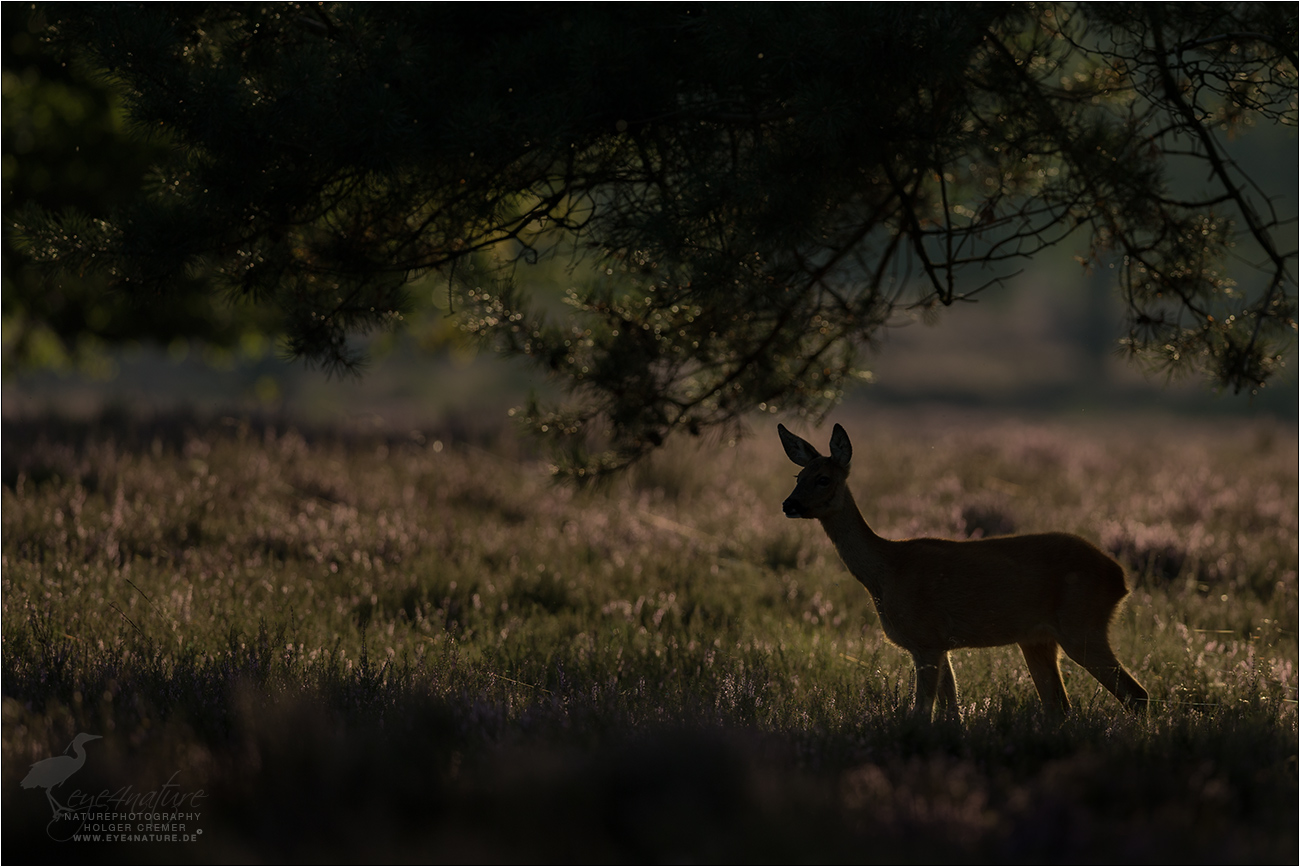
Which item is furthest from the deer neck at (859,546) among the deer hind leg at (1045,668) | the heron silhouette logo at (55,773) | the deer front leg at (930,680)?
the heron silhouette logo at (55,773)

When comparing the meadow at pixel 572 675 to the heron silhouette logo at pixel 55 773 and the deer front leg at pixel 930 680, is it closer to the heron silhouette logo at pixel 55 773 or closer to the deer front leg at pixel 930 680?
the heron silhouette logo at pixel 55 773

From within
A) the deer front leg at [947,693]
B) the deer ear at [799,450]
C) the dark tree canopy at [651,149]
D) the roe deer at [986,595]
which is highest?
the dark tree canopy at [651,149]

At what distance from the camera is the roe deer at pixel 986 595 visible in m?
4.91

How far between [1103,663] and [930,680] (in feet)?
2.80

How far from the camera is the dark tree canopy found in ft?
16.8

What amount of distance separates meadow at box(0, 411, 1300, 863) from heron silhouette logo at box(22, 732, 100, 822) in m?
0.07

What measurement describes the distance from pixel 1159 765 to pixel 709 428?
391 cm

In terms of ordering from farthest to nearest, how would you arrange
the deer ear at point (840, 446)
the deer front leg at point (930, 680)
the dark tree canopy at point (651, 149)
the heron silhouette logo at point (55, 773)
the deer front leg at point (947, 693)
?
1. the dark tree canopy at point (651, 149)
2. the deer ear at point (840, 446)
3. the deer front leg at point (930, 680)
4. the deer front leg at point (947, 693)
5. the heron silhouette logo at point (55, 773)

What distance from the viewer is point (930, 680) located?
4949 millimetres

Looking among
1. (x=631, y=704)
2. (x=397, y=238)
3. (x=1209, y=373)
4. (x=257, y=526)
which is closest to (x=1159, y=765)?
(x=631, y=704)

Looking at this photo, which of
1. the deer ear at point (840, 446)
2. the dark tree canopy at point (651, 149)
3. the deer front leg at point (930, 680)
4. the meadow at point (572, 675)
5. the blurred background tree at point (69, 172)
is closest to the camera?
the meadow at point (572, 675)

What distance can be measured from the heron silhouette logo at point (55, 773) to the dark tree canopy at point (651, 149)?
100 inches

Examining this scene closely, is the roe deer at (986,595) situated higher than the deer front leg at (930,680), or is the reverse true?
the roe deer at (986,595)

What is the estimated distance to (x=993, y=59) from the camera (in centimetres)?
576
